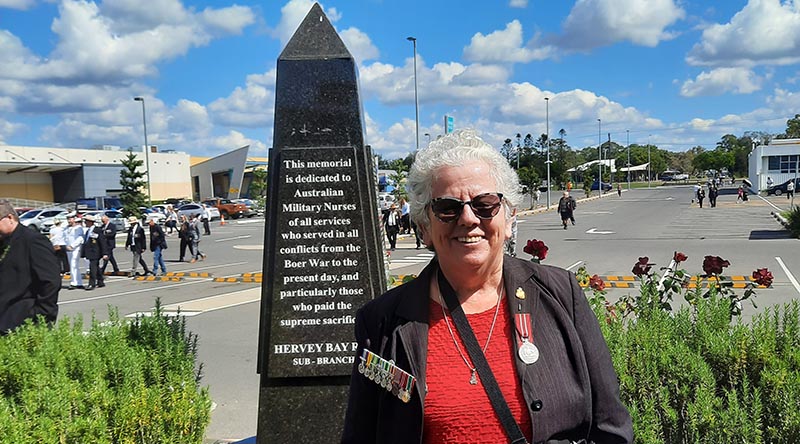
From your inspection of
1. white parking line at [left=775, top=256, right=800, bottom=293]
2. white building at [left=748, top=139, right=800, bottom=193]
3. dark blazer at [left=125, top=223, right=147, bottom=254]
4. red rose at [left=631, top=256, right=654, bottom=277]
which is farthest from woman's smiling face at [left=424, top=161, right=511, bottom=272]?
white building at [left=748, top=139, right=800, bottom=193]

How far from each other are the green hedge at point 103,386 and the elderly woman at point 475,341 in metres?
1.74

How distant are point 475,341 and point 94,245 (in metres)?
15.9

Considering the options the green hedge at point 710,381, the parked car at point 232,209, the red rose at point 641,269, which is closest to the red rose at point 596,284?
the red rose at point 641,269

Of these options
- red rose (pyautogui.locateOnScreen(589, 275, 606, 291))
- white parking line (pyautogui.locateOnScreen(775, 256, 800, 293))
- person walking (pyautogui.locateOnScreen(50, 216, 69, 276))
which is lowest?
white parking line (pyautogui.locateOnScreen(775, 256, 800, 293))

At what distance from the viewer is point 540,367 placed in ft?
6.23

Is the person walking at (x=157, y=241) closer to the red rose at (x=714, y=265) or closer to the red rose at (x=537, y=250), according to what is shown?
the red rose at (x=537, y=250)

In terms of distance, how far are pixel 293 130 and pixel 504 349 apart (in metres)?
2.81

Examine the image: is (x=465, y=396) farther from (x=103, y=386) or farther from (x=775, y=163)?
(x=775, y=163)

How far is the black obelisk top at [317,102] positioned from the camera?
4371 millimetres

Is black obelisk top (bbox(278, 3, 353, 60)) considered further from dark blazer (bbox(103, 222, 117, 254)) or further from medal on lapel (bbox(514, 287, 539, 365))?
dark blazer (bbox(103, 222, 117, 254))

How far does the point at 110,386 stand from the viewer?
12.4 feet

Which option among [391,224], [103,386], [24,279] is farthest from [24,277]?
[391,224]

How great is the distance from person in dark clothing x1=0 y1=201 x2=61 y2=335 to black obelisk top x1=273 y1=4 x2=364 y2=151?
2245mm

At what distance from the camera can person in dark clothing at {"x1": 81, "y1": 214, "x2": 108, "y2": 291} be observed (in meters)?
16.0
